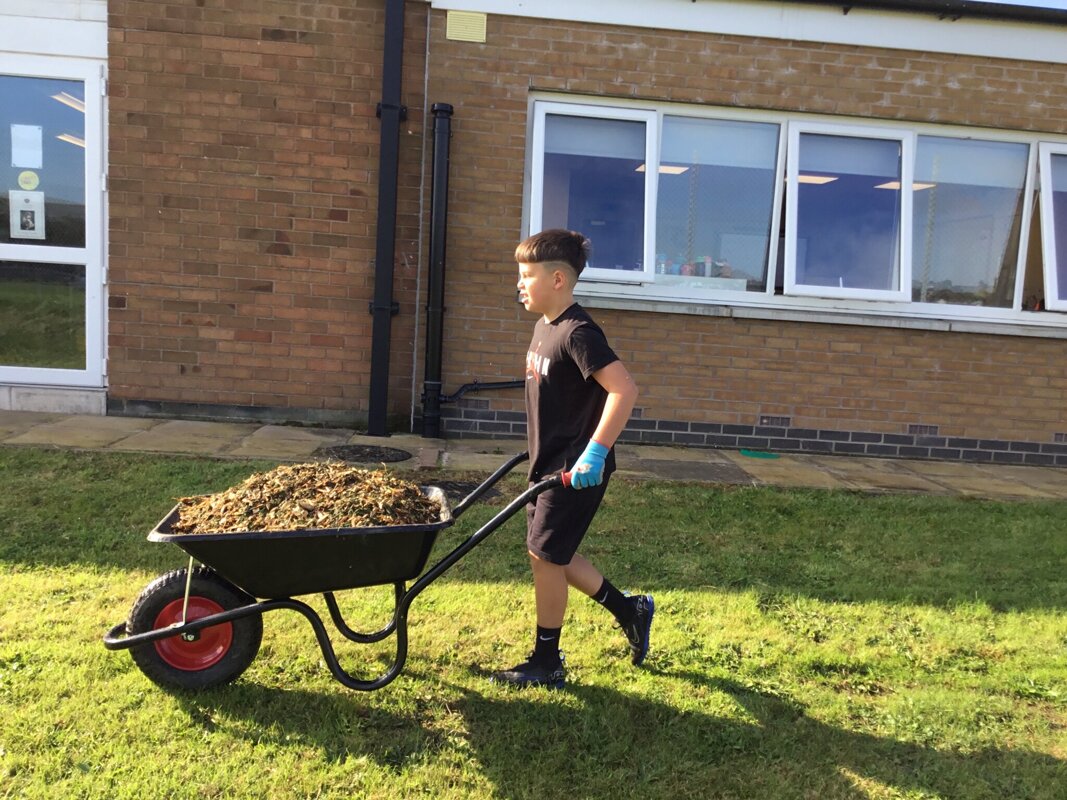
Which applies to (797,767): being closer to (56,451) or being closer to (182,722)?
(182,722)

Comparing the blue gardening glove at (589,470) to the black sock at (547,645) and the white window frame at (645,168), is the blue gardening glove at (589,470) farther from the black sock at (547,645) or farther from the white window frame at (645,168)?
the white window frame at (645,168)

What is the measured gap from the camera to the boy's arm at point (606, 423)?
7.94 ft

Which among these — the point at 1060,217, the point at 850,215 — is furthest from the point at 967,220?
the point at 850,215

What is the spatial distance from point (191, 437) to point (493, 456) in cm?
233

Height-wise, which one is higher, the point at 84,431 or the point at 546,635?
the point at 84,431

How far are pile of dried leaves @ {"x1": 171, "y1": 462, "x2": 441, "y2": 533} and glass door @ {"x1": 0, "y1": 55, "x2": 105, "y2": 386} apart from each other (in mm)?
4745

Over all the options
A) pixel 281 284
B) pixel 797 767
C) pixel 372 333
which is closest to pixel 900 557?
pixel 797 767

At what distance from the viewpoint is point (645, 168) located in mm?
6531

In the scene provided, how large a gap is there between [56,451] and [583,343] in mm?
4329

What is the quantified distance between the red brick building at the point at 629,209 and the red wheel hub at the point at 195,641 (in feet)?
12.5

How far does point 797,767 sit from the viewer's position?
241 centimetres

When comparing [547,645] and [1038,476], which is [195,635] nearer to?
[547,645]

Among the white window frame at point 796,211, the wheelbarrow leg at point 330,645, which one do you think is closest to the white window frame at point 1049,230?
the white window frame at point 796,211

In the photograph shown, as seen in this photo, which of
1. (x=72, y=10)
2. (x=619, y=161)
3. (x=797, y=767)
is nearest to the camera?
(x=797, y=767)
